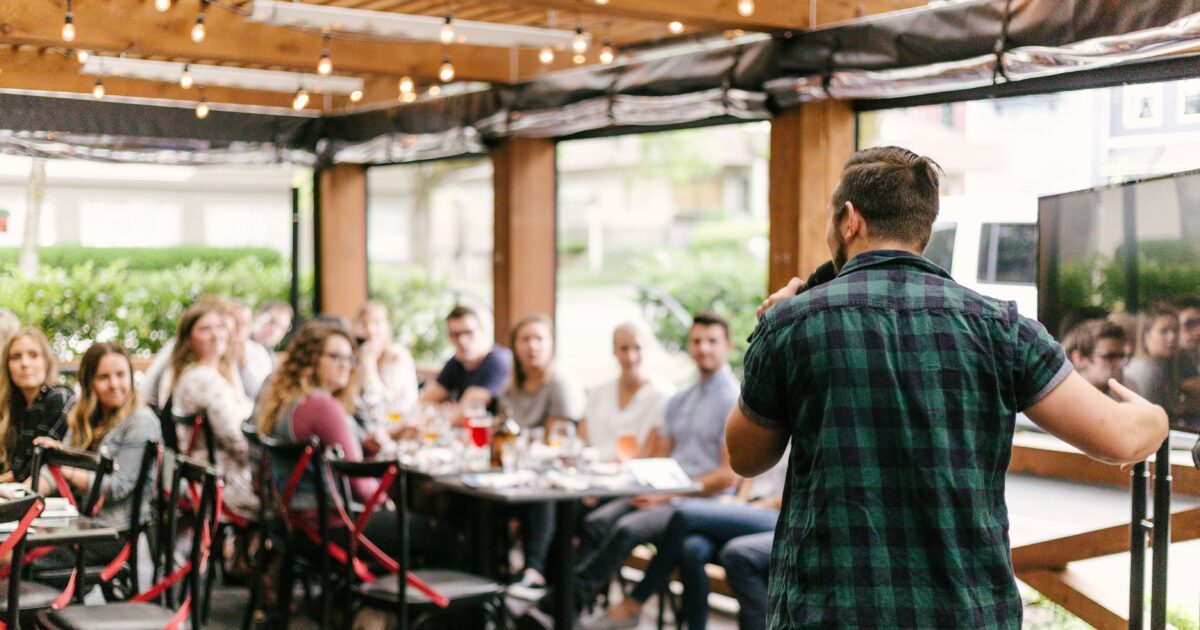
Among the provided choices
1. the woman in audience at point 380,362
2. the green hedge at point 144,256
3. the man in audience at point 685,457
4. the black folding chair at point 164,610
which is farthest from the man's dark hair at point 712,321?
the green hedge at point 144,256

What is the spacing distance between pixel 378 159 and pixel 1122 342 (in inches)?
253

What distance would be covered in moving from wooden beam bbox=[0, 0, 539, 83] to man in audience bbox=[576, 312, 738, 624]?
8.19 feet

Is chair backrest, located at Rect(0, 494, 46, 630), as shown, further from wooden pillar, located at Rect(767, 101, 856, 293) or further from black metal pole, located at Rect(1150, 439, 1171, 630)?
wooden pillar, located at Rect(767, 101, 856, 293)

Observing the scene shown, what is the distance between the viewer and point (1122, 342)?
9.55 feet

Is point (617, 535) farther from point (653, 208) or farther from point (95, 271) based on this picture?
point (653, 208)

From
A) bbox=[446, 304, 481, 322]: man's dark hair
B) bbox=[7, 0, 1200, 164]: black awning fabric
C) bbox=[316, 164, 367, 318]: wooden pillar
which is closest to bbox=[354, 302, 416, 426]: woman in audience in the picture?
bbox=[446, 304, 481, 322]: man's dark hair

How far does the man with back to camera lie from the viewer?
6.65 ft

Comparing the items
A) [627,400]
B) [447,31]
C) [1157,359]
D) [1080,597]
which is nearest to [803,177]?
[627,400]

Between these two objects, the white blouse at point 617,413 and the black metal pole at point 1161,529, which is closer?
the black metal pole at point 1161,529

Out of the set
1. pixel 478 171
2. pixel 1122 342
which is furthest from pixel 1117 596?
pixel 478 171

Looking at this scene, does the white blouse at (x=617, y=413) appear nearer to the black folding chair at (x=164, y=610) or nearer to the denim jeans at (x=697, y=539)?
the denim jeans at (x=697, y=539)

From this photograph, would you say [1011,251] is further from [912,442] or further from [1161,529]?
[912,442]

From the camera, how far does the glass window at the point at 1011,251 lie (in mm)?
3338

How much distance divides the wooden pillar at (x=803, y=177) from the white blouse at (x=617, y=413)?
0.75 m
